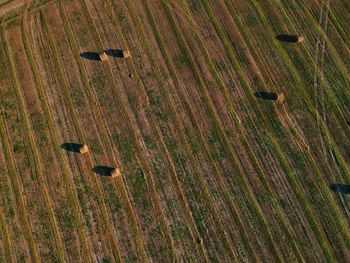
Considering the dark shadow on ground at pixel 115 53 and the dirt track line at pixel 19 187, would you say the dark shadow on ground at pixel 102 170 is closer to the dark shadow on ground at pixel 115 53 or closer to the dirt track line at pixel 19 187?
the dirt track line at pixel 19 187

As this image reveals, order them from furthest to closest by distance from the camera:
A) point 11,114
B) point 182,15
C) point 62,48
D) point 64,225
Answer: point 182,15 → point 62,48 → point 11,114 → point 64,225

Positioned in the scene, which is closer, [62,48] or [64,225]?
[64,225]

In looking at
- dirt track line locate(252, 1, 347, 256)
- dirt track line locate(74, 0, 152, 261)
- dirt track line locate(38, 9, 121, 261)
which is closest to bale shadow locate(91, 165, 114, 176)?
dirt track line locate(38, 9, 121, 261)

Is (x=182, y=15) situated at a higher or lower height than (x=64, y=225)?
higher

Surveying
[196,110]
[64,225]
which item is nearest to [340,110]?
[196,110]

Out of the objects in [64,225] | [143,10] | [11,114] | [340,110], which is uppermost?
[143,10]

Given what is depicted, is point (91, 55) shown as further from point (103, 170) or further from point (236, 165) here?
point (236, 165)

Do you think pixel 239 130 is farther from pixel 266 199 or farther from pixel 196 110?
pixel 266 199

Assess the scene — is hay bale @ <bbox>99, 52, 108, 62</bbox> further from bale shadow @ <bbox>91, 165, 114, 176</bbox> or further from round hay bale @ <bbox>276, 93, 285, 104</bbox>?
round hay bale @ <bbox>276, 93, 285, 104</bbox>
